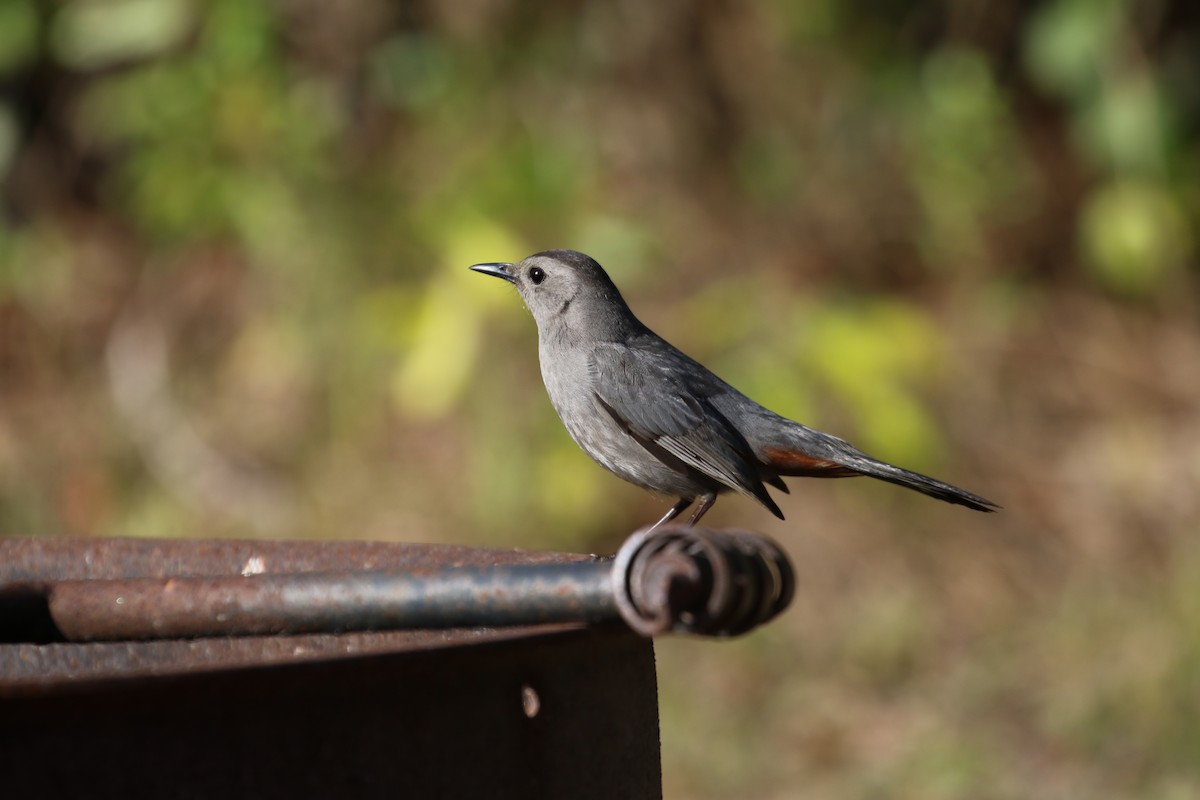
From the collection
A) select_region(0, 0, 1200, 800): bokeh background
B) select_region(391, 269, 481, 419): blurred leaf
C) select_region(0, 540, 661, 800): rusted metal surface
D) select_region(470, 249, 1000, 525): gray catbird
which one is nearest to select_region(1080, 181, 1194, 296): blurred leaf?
select_region(0, 0, 1200, 800): bokeh background

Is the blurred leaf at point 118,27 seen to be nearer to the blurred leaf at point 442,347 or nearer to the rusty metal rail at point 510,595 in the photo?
the blurred leaf at point 442,347

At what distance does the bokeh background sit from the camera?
249 inches

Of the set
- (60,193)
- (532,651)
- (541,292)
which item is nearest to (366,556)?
(532,651)

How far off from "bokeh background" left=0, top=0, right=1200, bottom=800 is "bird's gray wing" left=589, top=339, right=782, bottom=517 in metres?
2.17

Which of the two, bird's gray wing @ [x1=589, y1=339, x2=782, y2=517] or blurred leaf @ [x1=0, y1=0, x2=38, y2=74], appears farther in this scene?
blurred leaf @ [x1=0, y1=0, x2=38, y2=74]

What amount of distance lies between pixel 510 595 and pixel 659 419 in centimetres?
215

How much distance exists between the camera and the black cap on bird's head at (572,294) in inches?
159

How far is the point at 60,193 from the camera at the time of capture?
30.2 ft

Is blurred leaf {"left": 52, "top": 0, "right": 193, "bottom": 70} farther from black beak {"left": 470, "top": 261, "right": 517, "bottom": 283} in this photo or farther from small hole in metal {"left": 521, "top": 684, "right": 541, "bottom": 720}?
small hole in metal {"left": 521, "top": 684, "right": 541, "bottom": 720}

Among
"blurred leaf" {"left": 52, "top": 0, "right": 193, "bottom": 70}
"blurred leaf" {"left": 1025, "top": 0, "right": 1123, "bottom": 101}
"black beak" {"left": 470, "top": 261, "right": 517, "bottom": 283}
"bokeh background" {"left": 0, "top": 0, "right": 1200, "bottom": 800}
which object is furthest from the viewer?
"blurred leaf" {"left": 52, "top": 0, "right": 193, "bottom": 70}

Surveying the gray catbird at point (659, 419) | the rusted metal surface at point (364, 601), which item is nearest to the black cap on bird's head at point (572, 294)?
the gray catbird at point (659, 419)

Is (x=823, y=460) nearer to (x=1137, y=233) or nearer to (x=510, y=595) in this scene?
(x=510, y=595)

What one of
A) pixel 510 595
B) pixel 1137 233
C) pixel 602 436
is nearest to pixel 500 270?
pixel 602 436

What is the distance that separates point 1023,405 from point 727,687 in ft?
7.63
